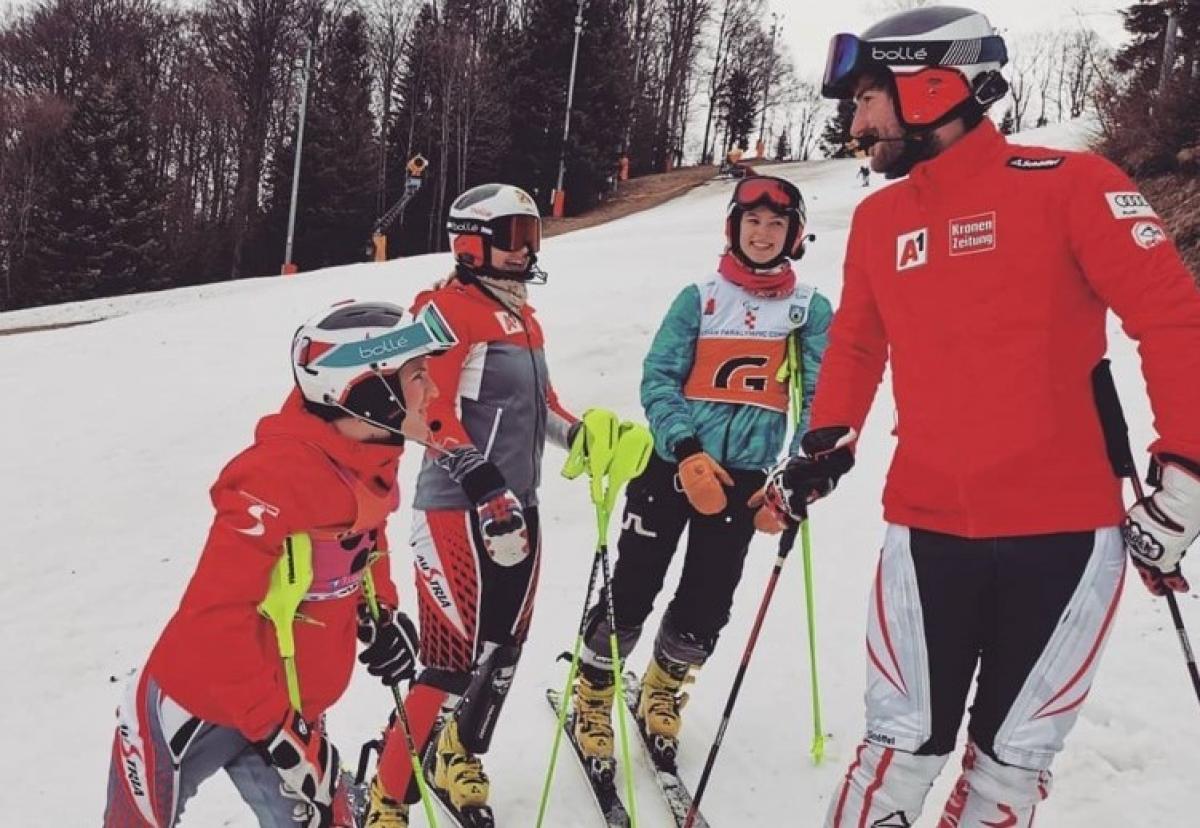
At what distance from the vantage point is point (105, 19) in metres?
36.4

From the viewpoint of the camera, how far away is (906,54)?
7.90 ft

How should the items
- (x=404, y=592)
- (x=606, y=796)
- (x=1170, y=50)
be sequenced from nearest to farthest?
(x=606, y=796)
(x=404, y=592)
(x=1170, y=50)

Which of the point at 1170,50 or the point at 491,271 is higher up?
the point at 1170,50

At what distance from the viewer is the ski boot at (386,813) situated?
10.2 ft

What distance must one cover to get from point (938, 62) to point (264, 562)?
2.21 meters

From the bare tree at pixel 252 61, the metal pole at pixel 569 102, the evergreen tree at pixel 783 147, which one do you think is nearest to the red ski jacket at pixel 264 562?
the metal pole at pixel 569 102

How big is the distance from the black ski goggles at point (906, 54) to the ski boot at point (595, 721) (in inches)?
97.7

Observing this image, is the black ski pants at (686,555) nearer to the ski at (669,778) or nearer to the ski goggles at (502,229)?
the ski at (669,778)

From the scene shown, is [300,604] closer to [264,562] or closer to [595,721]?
[264,562]

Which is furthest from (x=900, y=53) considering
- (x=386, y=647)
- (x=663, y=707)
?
(x=663, y=707)

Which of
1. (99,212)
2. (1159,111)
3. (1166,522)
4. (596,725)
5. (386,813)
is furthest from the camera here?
(99,212)

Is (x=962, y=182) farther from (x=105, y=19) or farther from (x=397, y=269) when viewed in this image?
(x=105, y=19)

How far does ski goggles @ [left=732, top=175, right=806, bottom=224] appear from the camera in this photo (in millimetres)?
3543

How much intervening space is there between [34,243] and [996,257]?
31648 millimetres
